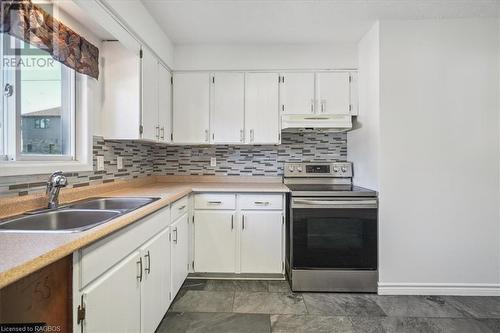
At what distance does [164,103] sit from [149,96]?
0.37m

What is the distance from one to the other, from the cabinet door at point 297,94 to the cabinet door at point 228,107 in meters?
0.46

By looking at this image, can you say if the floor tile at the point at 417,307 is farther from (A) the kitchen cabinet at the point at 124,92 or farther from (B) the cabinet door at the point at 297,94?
(A) the kitchen cabinet at the point at 124,92

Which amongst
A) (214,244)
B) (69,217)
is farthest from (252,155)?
(69,217)

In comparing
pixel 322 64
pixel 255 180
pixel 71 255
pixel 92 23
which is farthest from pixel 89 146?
pixel 322 64

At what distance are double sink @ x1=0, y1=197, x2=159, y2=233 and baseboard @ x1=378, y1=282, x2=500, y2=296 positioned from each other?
2117 mm

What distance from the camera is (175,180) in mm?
3191

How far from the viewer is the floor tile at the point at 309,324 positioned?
1.86 meters

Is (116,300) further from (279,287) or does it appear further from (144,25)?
(144,25)

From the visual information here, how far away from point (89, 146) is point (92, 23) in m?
0.82

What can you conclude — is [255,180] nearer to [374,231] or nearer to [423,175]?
[374,231]

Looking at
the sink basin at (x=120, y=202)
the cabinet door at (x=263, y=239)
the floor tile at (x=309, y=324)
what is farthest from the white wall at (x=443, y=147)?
the sink basin at (x=120, y=202)

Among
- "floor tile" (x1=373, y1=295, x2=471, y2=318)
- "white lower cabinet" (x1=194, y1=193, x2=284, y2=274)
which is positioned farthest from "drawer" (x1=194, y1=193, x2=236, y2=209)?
"floor tile" (x1=373, y1=295, x2=471, y2=318)

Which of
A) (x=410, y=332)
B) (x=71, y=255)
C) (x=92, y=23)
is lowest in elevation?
(x=410, y=332)

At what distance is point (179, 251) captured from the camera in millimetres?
2221
